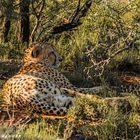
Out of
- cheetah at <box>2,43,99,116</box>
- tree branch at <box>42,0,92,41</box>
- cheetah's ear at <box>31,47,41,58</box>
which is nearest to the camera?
cheetah at <box>2,43,99,116</box>

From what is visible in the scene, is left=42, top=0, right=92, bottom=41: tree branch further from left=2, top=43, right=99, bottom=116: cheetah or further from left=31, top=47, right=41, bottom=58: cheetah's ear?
left=2, top=43, right=99, bottom=116: cheetah

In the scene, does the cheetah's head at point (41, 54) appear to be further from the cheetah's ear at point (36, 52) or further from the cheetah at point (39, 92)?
the cheetah at point (39, 92)

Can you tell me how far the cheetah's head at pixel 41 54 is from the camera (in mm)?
6254

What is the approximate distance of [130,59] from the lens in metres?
8.20

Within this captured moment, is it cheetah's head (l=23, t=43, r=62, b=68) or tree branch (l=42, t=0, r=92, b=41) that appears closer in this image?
cheetah's head (l=23, t=43, r=62, b=68)

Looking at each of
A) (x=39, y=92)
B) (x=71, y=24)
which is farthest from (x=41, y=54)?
(x=71, y=24)

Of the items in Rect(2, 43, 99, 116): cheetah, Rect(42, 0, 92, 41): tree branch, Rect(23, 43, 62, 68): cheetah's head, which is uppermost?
Rect(42, 0, 92, 41): tree branch

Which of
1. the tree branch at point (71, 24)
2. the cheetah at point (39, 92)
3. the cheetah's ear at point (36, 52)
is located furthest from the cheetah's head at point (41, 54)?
the tree branch at point (71, 24)

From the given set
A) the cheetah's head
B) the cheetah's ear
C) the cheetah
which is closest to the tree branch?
the cheetah's head

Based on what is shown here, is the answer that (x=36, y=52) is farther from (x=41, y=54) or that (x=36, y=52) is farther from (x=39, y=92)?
(x=39, y=92)

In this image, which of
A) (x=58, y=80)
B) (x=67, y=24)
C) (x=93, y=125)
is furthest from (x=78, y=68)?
(x=93, y=125)

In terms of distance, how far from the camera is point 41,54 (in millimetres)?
6320

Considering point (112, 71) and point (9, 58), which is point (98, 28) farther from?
point (9, 58)

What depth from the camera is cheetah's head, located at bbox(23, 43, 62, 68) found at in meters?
6.25
